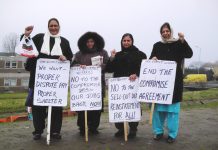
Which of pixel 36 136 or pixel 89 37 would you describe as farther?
pixel 89 37

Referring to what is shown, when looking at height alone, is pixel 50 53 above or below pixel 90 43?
below

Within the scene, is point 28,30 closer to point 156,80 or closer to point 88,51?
point 88,51

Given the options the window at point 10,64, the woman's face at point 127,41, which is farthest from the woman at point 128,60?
the window at point 10,64

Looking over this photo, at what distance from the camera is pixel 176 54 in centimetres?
726

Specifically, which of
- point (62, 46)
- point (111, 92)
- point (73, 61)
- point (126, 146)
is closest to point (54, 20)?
point (62, 46)

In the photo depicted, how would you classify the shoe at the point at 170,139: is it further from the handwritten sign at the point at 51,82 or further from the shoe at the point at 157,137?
the handwritten sign at the point at 51,82

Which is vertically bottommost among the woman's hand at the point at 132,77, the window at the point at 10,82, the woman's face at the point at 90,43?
the window at the point at 10,82

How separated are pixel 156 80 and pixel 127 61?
2.50 ft

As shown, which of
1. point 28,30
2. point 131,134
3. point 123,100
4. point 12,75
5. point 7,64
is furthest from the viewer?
point 12,75

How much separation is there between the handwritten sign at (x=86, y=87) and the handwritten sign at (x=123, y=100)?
28 cm

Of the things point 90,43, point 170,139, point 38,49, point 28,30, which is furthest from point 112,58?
point 170,139

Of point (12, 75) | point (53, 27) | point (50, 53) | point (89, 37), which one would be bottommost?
point (12, 75)

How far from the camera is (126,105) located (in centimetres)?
752

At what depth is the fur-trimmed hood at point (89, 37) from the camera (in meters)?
7.82
